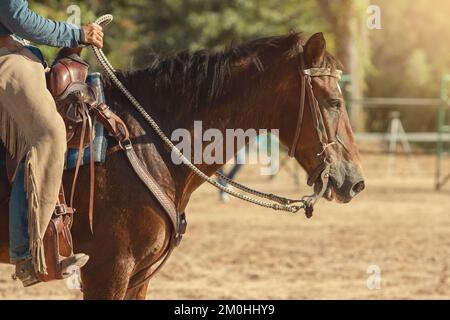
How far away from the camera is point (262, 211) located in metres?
14.0

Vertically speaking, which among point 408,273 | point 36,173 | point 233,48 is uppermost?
point 233,48

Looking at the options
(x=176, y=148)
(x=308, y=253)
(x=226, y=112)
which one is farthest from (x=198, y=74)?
(x=308, y=253)

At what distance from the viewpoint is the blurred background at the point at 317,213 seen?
846 centimetres

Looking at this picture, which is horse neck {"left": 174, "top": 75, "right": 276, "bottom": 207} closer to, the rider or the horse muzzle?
the horse muzzle

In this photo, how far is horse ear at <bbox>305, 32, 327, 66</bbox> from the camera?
15.4 feet

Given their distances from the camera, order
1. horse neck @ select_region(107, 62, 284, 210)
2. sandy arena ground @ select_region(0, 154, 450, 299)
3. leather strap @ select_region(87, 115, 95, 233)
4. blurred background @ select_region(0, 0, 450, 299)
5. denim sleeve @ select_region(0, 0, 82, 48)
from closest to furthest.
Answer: denim sleeve @ select_region(0, 0, 82, 48) < leather strap @ select_region(87, 115, 95, 233) < horse neck @ select_region(107, 62, 284, 210) < sandy arena ground @ select_region(0, 154, 450, 299) < blurred background @ select_region(0, 0, 450, 299)

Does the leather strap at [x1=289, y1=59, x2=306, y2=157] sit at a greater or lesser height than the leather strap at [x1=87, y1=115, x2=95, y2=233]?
greater

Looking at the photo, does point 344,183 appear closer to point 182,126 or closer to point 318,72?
point 318,72

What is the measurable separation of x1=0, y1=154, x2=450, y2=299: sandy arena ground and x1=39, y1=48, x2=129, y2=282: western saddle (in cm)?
349

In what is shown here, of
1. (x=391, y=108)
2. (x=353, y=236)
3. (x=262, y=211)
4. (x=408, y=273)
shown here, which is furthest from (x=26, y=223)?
(x=391, y=108)

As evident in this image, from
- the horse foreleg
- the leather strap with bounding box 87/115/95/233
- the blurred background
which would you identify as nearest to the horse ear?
the blurred background

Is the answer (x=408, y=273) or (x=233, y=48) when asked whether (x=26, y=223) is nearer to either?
(x=233, y=48)

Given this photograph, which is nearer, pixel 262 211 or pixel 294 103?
pixel 294 103
